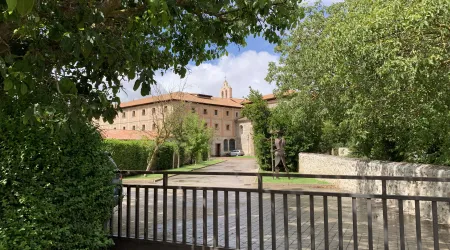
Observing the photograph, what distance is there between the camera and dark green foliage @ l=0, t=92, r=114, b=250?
387 cm

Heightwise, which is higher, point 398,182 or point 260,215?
point 260,215

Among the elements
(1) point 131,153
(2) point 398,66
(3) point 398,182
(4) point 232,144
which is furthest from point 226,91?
(2) point 398,66

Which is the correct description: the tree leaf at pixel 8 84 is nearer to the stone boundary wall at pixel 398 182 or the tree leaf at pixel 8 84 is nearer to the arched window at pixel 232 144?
the stone boundary wall at pixel 398 182

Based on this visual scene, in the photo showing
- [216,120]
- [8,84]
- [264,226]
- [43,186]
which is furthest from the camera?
[216,120]

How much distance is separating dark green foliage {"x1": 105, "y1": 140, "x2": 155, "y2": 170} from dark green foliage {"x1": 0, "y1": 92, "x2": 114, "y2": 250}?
1913 centimetres

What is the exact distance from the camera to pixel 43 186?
397 centimetres

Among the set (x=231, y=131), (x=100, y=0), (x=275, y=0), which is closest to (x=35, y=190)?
(x=100, y=0)

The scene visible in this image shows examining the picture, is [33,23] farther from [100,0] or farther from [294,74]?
[294,74]

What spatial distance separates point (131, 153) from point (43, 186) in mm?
21551

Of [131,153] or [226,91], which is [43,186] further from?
[226,91]

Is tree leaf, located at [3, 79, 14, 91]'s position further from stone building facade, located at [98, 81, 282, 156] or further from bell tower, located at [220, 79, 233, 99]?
bell tower, located at [220, 79, 233, 99]

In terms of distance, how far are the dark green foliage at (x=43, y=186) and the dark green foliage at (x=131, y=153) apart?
19.1 m

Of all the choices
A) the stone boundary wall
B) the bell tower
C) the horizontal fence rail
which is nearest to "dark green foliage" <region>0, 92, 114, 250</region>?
the horizontal fence rail

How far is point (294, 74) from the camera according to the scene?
63.0 feet
